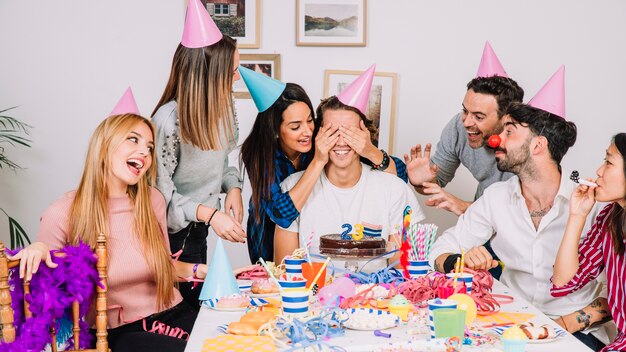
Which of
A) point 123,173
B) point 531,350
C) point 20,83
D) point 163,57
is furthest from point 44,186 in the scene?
point 531,350

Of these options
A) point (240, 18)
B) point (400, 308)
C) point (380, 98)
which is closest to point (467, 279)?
point (400, 308)

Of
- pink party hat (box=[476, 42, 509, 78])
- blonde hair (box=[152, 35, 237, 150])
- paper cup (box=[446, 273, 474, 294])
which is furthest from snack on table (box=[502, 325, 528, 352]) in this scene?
pink party hat (box=[476, 42, 509, 78])

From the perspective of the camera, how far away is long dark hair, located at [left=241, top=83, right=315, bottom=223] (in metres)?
2.91

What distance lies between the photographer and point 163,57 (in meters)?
4.16

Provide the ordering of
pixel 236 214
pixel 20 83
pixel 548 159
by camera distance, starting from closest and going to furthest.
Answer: pixel 548 159
pixel 236 214
pixel 20 83

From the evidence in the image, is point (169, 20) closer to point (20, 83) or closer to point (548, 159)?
point (20, 83)

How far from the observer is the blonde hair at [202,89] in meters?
2.65

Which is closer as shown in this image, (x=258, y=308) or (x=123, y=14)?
(x=258, y=308)

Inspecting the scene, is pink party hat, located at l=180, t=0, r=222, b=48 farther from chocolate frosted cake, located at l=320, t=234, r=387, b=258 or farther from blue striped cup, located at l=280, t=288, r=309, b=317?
blue striped cup, located at l=280, t=288, r=309, b=317

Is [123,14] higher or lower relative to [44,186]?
higher

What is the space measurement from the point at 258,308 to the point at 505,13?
9.55 ft

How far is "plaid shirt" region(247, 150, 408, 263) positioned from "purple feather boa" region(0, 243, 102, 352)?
2.85ft

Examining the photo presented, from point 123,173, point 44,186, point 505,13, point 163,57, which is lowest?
point 44,186

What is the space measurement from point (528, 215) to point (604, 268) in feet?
1.03
